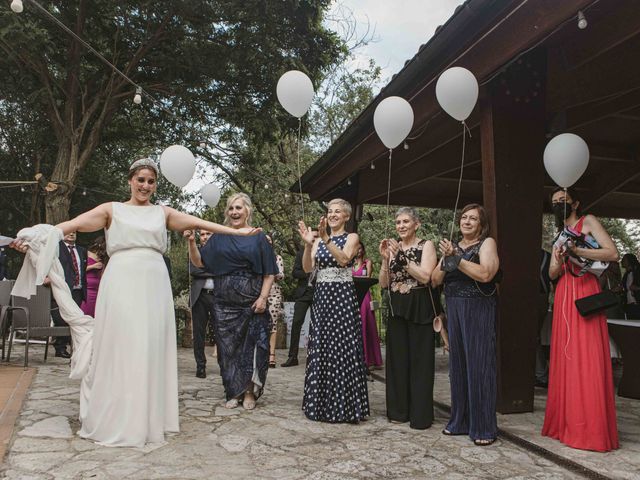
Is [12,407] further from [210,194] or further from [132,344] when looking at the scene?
[210,194]

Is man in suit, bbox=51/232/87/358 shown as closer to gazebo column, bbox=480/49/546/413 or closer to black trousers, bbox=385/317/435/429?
black trousers, bbox=385/317/435/429

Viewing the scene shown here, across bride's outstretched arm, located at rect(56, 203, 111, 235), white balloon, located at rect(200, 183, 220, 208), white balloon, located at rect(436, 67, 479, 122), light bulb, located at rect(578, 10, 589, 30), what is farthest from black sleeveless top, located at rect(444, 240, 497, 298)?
white balloon, located at rect(200, 183, 220, 208)

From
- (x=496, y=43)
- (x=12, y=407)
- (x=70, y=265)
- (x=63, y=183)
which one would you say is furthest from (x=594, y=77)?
(x=63, y=183)

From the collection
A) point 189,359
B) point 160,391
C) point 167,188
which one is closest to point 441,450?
point 160,391

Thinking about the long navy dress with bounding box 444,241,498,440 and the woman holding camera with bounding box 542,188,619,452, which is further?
the long navy dress with bounding box 444,241,498,440

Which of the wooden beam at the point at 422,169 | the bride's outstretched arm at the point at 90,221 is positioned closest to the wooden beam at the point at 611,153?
the wooden beam at the point at 422,169

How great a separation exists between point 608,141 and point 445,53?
439 cm

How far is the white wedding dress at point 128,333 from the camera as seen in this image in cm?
377

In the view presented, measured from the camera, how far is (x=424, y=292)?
442cm

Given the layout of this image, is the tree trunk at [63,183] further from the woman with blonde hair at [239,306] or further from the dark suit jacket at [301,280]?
the woman with blonde hair at [239,306]

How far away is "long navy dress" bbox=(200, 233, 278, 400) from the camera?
5.02 meters

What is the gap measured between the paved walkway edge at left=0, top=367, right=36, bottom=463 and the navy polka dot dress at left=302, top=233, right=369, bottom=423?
7.03 ft

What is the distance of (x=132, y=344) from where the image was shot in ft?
12.6

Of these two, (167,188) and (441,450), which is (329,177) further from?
(167,188)
